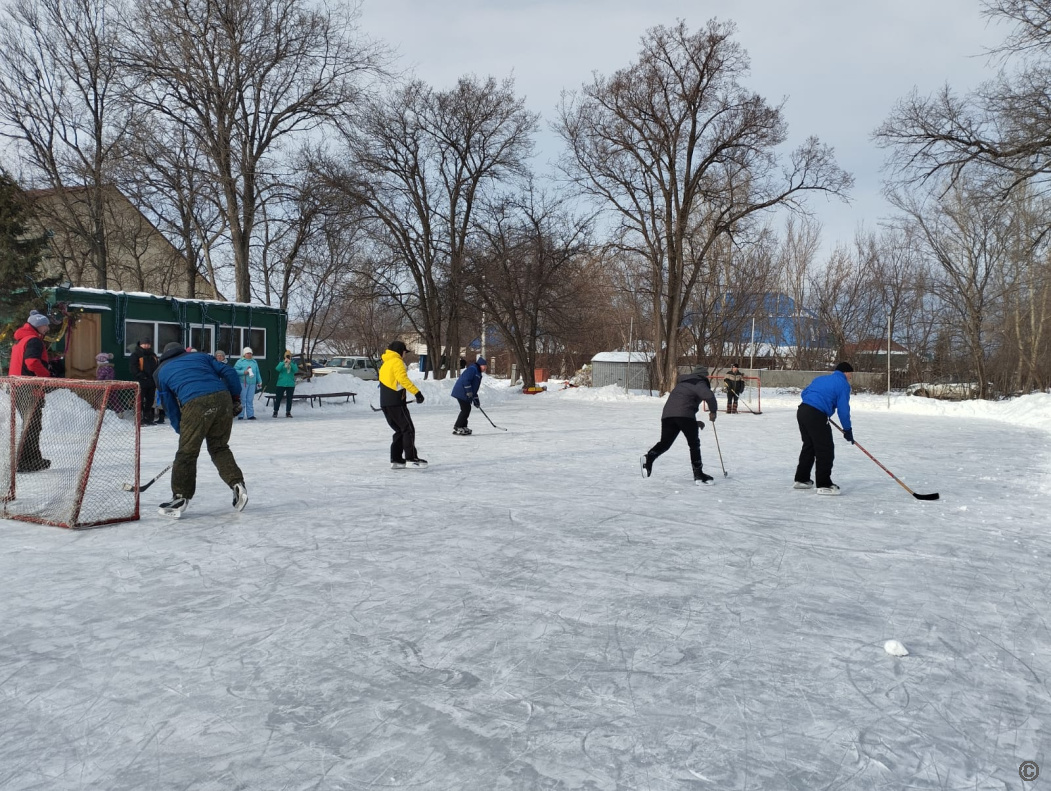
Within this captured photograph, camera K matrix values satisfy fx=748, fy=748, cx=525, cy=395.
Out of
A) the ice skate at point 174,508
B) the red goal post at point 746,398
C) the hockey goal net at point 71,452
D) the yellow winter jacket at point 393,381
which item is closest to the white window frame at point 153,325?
the yellow winter jacket at point 393,381

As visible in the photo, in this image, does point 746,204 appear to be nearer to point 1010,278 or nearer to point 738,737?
point 1010,278

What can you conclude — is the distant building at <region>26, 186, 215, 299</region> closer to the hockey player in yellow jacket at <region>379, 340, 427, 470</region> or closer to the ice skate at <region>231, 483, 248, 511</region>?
the hockey player in yellow jacket at <region>379, 340, 427, 470</region>

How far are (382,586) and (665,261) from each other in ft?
105

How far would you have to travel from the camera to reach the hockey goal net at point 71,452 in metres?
6.04

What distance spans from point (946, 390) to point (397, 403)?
29959 mm

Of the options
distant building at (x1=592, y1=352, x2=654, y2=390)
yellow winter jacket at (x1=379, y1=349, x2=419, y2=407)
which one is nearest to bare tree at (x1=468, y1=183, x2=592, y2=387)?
distant building at (x1=592, y1=352, x2=654, y2=390)

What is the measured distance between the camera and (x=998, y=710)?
113 inches

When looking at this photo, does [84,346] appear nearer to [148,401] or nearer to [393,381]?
[148,401]

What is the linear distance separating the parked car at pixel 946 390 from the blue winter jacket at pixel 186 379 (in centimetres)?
3049

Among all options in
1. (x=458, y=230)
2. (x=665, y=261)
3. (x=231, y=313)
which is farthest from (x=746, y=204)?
(x=231, y=313)

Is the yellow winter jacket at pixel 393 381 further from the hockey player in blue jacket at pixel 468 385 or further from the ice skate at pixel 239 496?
the hockey player in blue jacket at pixel 468 385

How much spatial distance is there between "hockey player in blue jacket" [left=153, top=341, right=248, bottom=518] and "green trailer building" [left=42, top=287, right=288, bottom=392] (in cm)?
826

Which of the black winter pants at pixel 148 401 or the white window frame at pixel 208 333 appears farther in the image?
the white window frame at pixel 208 333

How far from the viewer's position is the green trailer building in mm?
15609
